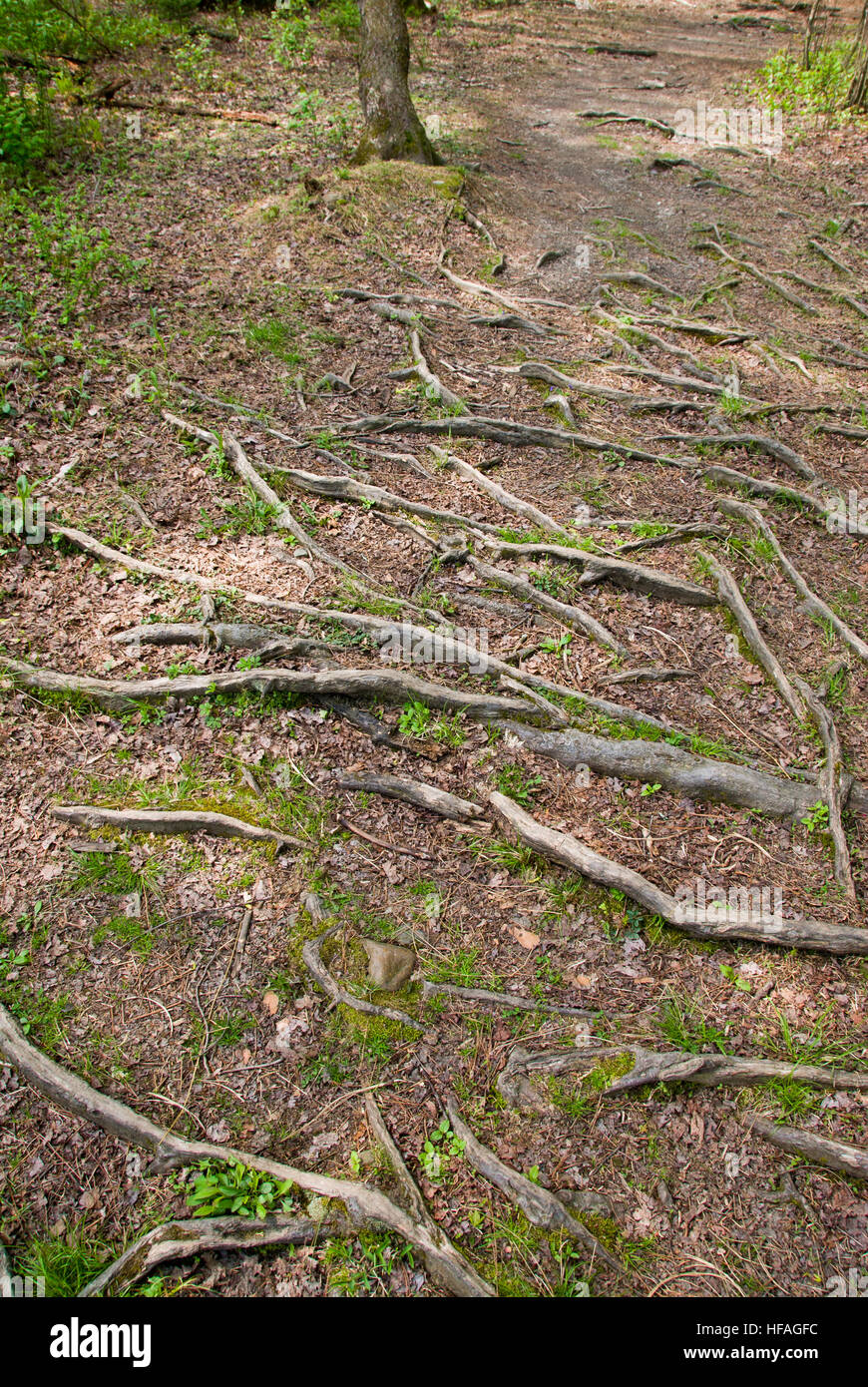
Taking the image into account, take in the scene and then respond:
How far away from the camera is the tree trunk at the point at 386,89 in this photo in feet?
31.5

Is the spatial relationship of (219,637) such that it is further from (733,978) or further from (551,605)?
(733,978)

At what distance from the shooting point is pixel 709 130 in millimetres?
12898

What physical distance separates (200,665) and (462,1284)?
3351 millimetres

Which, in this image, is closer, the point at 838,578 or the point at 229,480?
the point at 838,578

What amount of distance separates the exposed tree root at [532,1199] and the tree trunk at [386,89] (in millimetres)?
11292

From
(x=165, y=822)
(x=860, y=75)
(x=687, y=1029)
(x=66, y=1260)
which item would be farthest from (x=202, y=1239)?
(x=860, y=75)

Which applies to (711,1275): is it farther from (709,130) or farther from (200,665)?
(709,130)

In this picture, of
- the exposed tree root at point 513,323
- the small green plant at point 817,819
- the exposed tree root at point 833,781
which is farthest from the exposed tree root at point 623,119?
the small green plant at point 817,819

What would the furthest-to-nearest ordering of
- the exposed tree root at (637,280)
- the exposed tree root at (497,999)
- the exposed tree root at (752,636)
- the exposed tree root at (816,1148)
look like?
the exposed tree root at (637,280)
the exposed tree root at (752,636)
the exposed tree root at (497,999)
the exposed tree root at (816,1148)

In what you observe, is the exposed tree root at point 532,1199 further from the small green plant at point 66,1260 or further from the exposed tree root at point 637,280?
the exposed tree root at point 637,280
